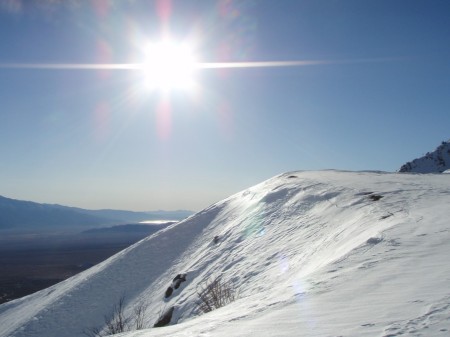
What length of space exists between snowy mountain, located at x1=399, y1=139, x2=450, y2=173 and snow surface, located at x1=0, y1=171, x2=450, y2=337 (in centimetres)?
5317

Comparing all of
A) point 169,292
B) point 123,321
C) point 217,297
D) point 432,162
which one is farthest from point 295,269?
point 432,162

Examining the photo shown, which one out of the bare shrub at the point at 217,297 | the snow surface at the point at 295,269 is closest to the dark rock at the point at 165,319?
the snow surface at the point at 295,269

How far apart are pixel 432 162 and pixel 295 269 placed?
72826mm

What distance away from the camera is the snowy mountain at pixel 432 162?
7019cm

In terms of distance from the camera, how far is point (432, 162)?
72.8m

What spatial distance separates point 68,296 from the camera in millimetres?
24406

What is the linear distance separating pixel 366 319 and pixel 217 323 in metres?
2.06

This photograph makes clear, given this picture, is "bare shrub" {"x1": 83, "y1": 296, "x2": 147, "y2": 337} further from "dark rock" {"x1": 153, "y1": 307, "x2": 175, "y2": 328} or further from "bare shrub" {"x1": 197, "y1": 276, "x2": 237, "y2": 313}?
"bare shrub" {"x1": 197, "y1": 276, "x2": 237, "y2": 313}

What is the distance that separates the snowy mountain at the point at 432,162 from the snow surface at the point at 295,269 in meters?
53.2

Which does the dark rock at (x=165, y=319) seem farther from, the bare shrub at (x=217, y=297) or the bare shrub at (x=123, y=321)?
the bare shrub at (x=123, y=321)

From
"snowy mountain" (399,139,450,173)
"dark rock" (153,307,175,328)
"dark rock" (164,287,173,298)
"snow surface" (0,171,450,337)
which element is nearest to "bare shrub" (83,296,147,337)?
"snow surface" (0,171,450,337)

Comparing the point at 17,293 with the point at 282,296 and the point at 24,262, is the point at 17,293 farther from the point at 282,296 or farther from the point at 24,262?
the point at 282,296

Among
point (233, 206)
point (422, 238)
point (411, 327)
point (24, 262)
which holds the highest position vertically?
point (24, 262)

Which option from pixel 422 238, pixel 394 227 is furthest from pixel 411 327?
pixel 394 227
